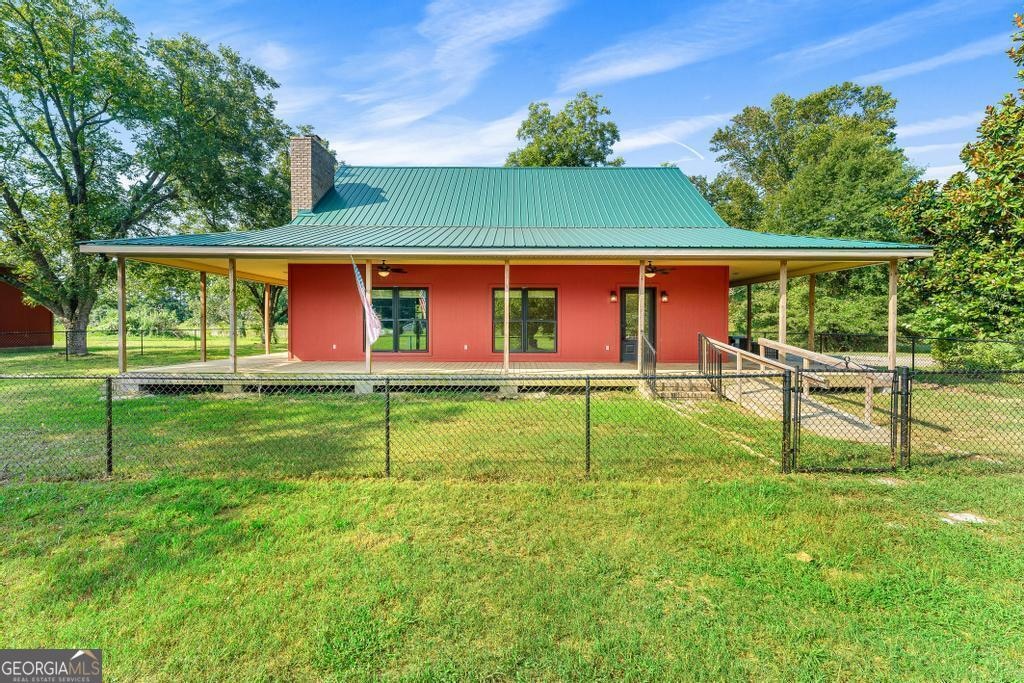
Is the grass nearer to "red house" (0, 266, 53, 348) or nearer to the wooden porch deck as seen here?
the wooden porch deck

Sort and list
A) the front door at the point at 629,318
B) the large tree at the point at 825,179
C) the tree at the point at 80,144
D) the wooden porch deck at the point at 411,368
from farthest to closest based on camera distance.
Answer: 1. the large tree at the point at 825,179
2. the tree at the point at 80,144
3. the front door at the point at 629,318
4. the wooden porch deck at the point at 411,368

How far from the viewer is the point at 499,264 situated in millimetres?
12398

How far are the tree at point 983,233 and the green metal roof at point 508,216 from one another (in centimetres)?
455

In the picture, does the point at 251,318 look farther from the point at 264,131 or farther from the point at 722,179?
the point at 722,179

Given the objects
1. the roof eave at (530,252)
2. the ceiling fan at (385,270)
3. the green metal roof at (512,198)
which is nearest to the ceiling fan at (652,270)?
the roof eave at (530,252)

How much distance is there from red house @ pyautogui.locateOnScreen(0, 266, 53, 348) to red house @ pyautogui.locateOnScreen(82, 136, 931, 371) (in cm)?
1467

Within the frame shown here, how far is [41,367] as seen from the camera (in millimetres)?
13828

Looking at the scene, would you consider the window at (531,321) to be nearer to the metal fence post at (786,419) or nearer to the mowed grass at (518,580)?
the metal fence post at (786,419)

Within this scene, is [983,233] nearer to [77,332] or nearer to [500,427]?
[500,427]

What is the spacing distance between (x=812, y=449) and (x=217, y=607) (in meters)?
6.70

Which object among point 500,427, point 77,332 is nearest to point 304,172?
point 500,427

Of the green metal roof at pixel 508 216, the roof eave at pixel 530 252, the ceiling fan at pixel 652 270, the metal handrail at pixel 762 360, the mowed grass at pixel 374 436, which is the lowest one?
the mowed grass at pixel 374 436

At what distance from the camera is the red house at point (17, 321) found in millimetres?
20172

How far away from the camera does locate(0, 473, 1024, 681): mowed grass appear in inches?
95.8
